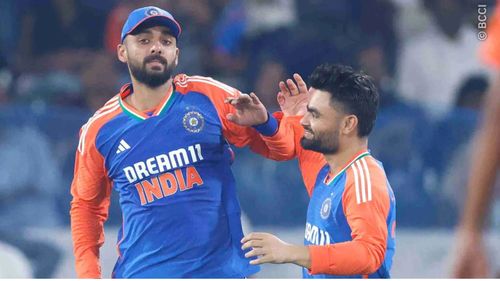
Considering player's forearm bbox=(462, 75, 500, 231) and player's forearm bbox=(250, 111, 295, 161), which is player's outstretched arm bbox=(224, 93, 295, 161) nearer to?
player's forearm bbox=(250, 111, 295, 161)

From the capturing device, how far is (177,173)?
4.71 meters

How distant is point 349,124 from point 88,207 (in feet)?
3.93

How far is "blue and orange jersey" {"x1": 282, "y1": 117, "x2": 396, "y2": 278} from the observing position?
4.07m

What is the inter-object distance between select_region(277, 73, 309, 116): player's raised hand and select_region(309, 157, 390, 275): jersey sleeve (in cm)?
66

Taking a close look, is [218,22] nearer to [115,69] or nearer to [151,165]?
[115,69]

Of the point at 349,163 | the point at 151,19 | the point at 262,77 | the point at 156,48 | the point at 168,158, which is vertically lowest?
the point at 349,163

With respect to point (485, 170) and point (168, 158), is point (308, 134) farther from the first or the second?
point (485, 170)

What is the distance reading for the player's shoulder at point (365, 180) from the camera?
4195 millimetres

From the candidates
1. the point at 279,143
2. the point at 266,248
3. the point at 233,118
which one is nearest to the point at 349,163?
the point at 279,143

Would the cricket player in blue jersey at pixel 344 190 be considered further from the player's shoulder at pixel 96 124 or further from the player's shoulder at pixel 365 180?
the player's shoulder at pixel 96 124

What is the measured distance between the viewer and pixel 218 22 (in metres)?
7.86

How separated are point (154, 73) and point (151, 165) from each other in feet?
1.24

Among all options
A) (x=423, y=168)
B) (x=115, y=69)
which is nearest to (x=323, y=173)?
(x=423, y=168)

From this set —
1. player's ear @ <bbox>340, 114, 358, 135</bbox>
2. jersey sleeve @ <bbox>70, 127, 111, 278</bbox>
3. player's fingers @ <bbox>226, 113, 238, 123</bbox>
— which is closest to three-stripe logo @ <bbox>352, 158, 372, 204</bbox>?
player's ear @ <bbox>340, 114, 358, 135</bbox>
